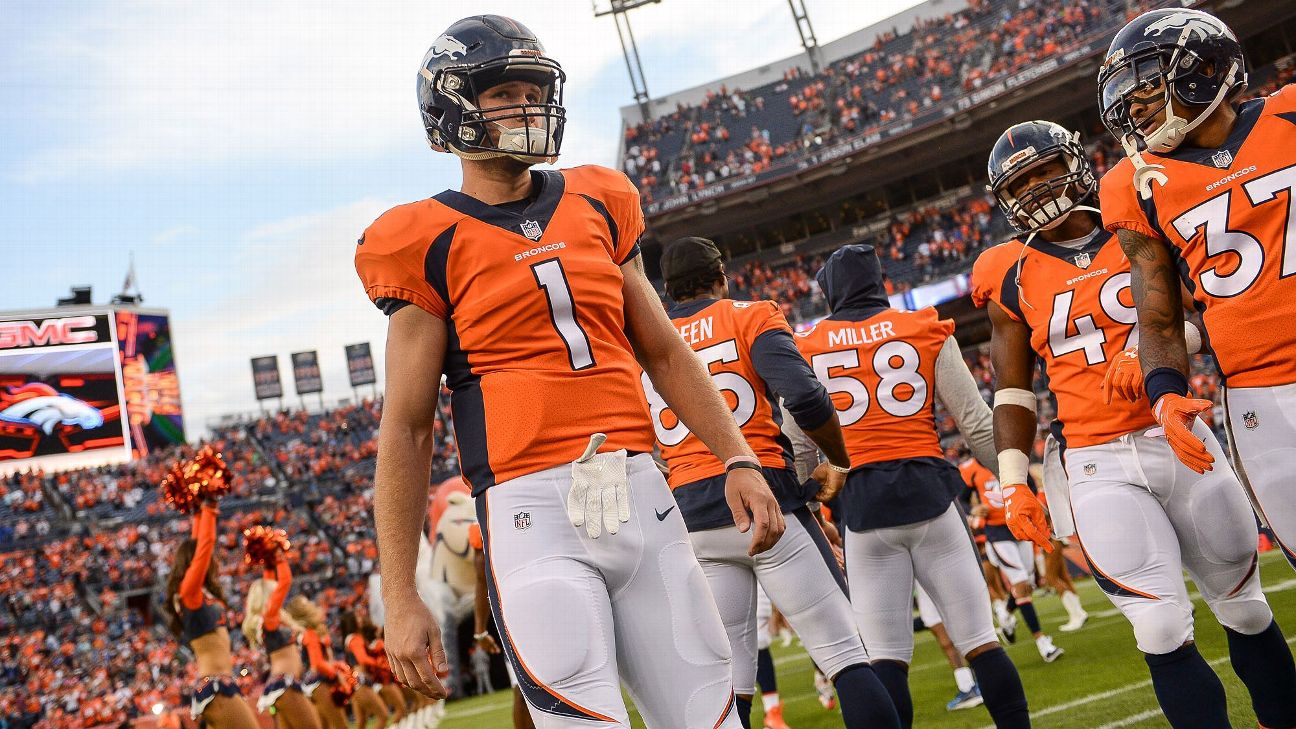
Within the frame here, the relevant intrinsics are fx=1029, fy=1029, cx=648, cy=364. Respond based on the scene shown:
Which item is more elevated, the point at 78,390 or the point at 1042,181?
the point at 78,390

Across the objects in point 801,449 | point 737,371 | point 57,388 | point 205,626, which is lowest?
point 205,626

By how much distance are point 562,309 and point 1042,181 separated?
7.61ft

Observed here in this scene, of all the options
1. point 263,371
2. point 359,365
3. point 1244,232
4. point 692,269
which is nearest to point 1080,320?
point 1244,232

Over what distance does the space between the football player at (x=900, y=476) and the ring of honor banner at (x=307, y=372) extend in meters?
42.7

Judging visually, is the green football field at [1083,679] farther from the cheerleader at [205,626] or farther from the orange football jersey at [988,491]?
the cheerleader at [205,626]

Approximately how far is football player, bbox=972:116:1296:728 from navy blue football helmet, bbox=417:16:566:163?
212 cm

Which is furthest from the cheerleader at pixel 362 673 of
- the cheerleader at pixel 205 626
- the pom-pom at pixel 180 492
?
the pom-pom at pixel 180 492

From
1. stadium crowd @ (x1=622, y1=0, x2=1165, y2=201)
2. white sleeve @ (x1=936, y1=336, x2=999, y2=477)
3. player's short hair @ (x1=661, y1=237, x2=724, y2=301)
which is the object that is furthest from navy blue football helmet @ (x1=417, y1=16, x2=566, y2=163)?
stadium crowd @ (x1=622, y1=0, x2=1165, y2=201)

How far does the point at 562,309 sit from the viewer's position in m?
2.50

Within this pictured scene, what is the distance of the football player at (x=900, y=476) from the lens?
439cm

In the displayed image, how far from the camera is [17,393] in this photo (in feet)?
103

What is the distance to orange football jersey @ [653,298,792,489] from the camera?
442cm

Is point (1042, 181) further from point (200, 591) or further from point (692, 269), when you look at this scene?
point (200, 591)

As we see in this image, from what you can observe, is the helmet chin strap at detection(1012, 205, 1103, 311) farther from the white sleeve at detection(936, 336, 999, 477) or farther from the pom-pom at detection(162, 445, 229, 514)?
the pom-pom at detection(162, 445, 229, 514)
